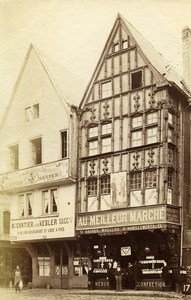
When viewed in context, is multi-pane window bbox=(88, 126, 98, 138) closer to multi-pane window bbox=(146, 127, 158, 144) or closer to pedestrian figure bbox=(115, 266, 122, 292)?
multi-pane window bbox=(146, 127, 158, 144)

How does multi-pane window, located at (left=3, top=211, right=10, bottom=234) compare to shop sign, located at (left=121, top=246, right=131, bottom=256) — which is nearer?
shop sign, located at (left=121, top=246, right=131, bottom=256)

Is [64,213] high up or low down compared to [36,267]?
up

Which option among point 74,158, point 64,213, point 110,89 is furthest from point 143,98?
point 64,213

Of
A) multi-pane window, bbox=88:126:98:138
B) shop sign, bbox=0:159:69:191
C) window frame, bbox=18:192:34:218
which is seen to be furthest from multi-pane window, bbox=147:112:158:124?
window frame, bbox=18:192:34:218

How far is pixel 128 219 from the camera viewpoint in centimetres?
739

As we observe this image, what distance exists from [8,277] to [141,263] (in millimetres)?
2287

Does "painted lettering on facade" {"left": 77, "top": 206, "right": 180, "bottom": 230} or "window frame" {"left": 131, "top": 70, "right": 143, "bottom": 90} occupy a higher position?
"window frame" {"left": 131, "top": 70, "right": 143, "bottom": 90}

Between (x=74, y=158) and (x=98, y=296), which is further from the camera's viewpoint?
(x=74, y=158)

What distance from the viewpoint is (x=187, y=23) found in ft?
16.9

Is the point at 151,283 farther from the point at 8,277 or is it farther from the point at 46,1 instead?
the point at 46,1

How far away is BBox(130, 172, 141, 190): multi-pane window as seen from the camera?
745cm

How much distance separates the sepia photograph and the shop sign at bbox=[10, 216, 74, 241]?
2 centimetres

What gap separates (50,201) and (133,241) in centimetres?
162

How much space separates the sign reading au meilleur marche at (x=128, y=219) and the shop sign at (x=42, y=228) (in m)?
0.22
